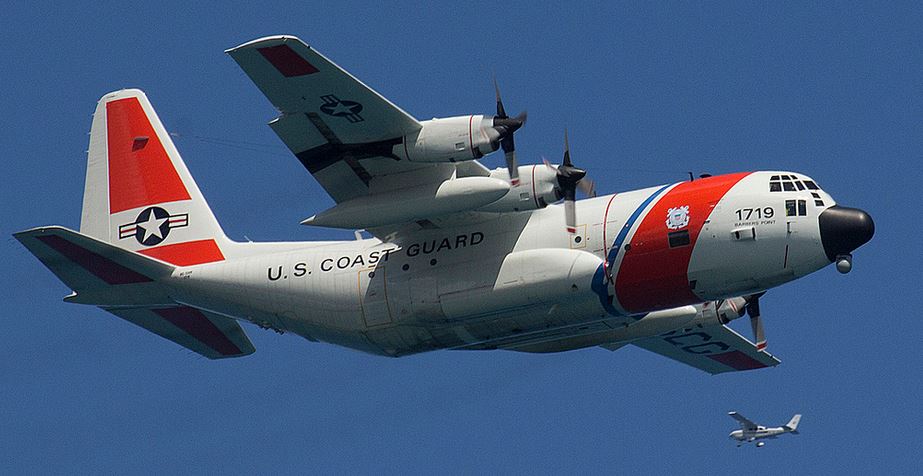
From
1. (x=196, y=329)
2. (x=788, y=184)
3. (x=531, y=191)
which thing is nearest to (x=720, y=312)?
(x=788, y=184)

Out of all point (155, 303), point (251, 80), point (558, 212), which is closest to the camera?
point (251, 80)

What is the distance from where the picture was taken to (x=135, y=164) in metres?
28.3

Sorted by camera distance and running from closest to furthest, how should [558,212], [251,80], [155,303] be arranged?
[251,80] < [558,212] < [155,303]

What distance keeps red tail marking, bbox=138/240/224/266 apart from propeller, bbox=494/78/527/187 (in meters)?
6.40

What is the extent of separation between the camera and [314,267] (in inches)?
1022

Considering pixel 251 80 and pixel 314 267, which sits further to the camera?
pixel 314 267

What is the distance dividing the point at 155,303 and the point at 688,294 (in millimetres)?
9758

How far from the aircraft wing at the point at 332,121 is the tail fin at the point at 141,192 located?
3831mm

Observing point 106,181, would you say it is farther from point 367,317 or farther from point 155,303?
point 367,317

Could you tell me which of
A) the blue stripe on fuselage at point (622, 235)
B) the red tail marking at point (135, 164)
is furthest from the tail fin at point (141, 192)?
the blue stripe on fuselage at point (622, 235)

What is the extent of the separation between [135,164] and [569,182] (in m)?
9.17

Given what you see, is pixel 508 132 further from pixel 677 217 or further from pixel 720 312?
pixel 720 312

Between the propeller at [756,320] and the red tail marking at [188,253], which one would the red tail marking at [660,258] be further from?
the red tail marking at [188,253]

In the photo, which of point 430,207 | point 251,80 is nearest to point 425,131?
point 430,207
